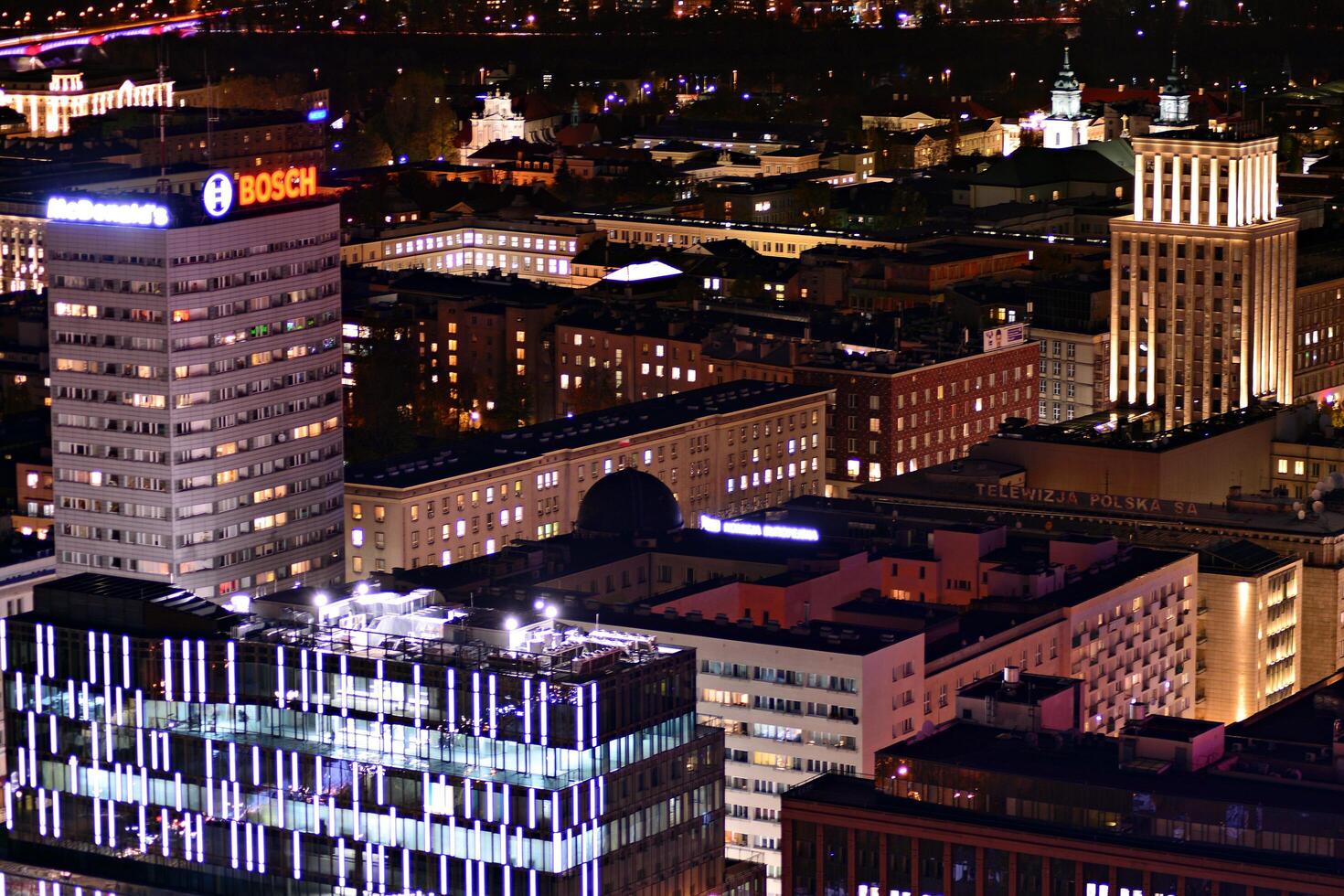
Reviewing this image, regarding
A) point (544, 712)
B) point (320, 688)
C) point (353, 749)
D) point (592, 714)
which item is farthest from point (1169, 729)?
point (320, 688)

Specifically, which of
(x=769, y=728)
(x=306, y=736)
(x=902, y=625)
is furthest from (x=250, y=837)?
(x=902, y=625)

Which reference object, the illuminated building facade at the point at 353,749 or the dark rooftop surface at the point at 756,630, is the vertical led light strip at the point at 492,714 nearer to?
the illuminated building facade at the point at 353,749

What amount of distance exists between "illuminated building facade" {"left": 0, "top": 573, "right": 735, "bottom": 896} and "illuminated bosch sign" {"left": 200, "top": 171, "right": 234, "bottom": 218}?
43.3 metres

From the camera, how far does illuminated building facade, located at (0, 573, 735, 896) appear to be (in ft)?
458

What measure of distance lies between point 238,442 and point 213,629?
48.4m

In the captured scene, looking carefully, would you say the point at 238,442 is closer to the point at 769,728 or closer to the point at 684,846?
the point at 769,728

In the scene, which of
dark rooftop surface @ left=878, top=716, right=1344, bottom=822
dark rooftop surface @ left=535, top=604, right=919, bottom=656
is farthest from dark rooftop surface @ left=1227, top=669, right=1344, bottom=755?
dark rooftop surface @ left=535, top=604, right=919, bottom=656

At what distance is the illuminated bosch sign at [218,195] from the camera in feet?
636

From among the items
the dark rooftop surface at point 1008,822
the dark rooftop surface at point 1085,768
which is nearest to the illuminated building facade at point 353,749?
the dark rooftop surface at point 1008,822

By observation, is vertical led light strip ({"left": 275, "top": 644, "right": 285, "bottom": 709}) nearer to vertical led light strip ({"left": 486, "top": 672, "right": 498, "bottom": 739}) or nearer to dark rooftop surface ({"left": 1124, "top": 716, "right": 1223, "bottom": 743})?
vertical led light strip ({"left": 486, "top": 672, "right": 498, "bottom": 739})

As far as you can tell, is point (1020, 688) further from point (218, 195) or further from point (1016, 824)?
point (218, 195)

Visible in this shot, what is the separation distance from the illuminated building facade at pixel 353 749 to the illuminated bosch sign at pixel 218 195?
4326 centimetres

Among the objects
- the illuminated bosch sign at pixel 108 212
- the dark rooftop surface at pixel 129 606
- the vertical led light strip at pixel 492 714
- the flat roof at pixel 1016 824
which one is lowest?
the flat roof at pixel 1016 824

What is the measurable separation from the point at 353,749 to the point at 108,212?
57.8 meters
